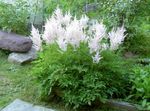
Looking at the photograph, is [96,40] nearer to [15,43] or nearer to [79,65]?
[79,65]

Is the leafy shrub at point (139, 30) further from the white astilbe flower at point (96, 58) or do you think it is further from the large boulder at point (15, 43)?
the white astilbe flower at point (96, 58)

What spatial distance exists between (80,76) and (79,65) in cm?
13

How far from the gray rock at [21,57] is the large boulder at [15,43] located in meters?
0.07

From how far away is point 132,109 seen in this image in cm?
373

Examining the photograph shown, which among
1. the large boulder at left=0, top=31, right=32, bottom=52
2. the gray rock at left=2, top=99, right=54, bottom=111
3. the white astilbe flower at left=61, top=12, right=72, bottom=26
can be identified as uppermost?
the white astilbe flower at left=61, top=12, right=72, bottom=26

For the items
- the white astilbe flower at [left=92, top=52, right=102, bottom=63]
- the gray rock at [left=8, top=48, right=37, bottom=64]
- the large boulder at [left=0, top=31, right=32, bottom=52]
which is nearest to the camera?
the white astilbe flower at [left=92, top=52, right=102, bottom=63]

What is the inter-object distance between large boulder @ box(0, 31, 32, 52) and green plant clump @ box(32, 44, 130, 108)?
1434 mm

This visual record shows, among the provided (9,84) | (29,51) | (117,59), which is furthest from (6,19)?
(117,59)

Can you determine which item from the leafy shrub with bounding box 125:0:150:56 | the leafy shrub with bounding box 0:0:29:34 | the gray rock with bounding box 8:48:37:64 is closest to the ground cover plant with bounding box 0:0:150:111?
the gray rock with bounding box 8:48:37:64

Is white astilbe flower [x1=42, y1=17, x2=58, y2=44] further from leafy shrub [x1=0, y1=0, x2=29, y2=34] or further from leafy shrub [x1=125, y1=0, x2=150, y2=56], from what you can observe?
leafy shrub [x1=0, y1=0, x2=29, y2=34]

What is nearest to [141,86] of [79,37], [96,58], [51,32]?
[96,58]

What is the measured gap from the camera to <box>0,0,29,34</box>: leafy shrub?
18.8 ft

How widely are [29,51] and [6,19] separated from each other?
0.75m

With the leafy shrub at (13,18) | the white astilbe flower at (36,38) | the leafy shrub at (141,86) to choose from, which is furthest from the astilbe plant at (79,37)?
the leafy shrub at (13,18)
